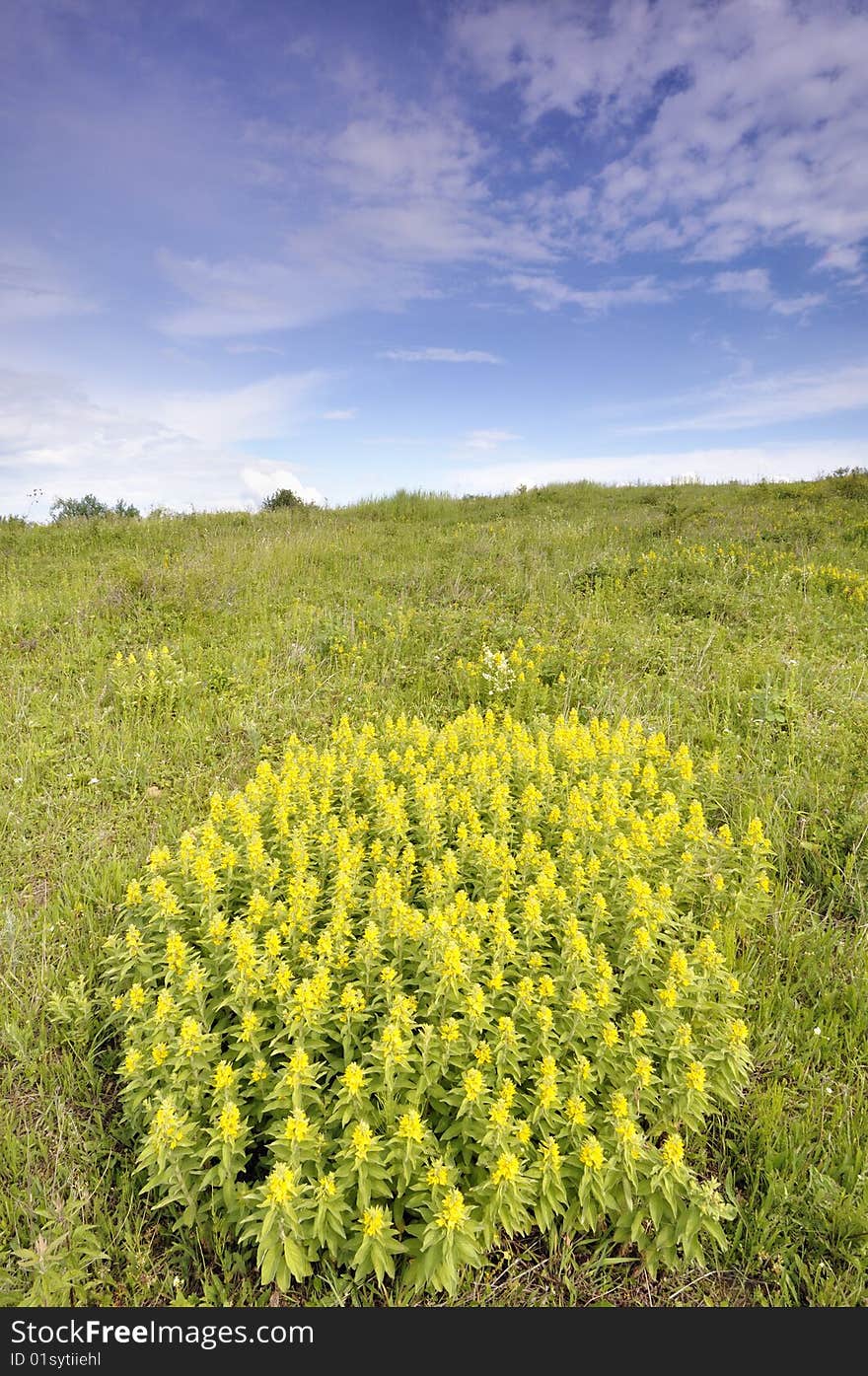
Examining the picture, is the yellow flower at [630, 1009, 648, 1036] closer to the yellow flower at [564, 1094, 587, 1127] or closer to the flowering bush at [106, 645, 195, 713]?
the yellow flower at [564, 1094, 587, 1127]

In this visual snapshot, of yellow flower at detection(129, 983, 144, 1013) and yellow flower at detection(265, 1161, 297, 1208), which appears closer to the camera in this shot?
yellow flower at detection(265, 1161, 297, 1208)

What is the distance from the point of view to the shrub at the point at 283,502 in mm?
19358

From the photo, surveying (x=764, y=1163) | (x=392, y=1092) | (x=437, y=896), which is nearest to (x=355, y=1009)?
(x=392, y=1092)

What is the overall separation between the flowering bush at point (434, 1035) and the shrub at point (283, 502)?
54.0 feet

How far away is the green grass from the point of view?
292 cm

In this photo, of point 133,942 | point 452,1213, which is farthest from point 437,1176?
point 133,942

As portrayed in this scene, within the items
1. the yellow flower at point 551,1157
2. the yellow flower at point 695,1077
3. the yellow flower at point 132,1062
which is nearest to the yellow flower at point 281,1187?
the yellow flower at point 132,1062

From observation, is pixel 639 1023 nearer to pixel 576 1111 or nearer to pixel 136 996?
pixel 576 1111

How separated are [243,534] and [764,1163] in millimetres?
13658

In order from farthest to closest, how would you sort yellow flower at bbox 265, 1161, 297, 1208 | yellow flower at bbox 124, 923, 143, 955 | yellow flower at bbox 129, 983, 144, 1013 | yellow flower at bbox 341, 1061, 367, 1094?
1. yellow flower at bbox 124, 923, 143, 955
2. yellow flower at bbox 129, 983, 144, 1013
3. yellow flower at bbox 341, 1061, 367, 1094
4. yellow flower at bbox 265, 1161, 297, 1208

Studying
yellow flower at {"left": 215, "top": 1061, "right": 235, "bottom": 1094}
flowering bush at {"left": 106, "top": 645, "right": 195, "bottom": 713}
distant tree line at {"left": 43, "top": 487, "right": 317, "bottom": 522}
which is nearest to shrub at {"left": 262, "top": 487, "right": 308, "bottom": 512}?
distant tree line at {"left": 43, "top": 487, "right": 317, "bottom": 522}

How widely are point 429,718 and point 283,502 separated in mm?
14583

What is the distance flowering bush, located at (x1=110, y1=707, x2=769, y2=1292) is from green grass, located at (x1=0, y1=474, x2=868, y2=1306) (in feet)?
0.88

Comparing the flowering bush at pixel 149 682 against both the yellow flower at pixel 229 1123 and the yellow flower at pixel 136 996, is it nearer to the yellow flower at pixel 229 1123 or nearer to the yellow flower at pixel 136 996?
the yellow flower at pixel 136 996
